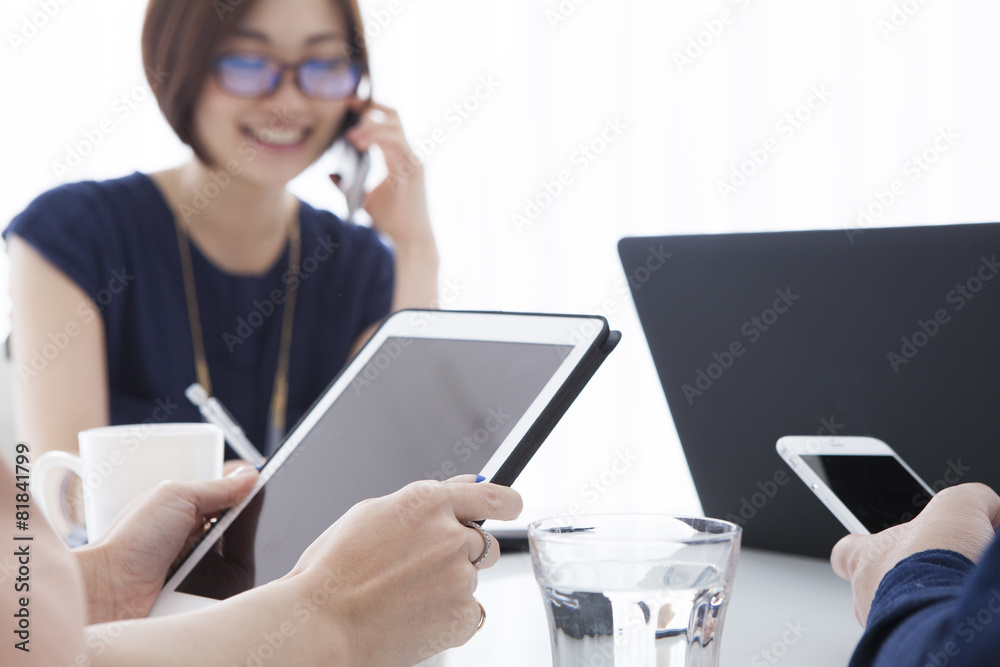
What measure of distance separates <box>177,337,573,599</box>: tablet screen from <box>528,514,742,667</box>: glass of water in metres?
0.17

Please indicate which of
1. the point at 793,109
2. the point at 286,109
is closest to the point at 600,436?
the point at 793,109

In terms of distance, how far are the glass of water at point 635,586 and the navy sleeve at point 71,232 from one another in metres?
1.39

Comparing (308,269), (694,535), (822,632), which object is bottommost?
(308,269)

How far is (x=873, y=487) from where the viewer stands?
0.64 metres

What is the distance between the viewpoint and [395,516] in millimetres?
556

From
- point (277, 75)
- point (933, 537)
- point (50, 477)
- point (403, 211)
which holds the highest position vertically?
point (277, 75)

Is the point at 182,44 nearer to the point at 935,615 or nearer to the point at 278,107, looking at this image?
the point at 278,107

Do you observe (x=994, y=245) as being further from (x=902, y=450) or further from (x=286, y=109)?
(x=286, y=109)

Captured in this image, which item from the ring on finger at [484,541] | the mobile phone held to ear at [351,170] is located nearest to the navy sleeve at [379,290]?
the mobile phone held to ear at [351,170]

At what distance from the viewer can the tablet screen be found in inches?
25.0

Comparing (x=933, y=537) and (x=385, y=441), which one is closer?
(x=933, y=537)

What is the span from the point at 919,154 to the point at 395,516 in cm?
249

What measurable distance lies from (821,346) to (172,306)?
1.34 meters

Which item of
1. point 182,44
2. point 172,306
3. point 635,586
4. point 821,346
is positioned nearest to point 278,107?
point 182,44
